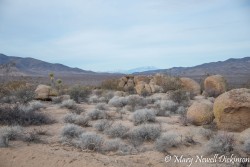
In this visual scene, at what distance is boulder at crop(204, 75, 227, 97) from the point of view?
22328 millimetres

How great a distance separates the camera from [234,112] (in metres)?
11.1

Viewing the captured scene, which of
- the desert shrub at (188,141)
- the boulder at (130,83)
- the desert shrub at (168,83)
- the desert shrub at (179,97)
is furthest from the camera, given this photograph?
the boulder at (130,83)

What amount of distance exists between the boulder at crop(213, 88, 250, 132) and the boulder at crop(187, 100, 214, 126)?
792 mm

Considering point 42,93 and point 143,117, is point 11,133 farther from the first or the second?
point 42,93

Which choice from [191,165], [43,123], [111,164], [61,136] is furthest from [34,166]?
[43,123]

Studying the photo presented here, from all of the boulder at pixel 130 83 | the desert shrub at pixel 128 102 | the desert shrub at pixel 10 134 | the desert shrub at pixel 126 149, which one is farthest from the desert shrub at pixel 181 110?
the boulder at pixel 130 83

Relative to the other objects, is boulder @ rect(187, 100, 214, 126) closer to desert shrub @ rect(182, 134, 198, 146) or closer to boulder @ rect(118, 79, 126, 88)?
desert shrub @ rect(182, 134, 198, 146)

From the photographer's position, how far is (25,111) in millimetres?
13508

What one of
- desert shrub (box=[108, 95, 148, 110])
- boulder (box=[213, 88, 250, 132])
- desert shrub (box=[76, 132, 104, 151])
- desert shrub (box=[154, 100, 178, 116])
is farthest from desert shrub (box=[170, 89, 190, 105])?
desert shrub (box=[76, 132, 104, 151])

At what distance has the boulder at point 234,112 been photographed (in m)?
11.0

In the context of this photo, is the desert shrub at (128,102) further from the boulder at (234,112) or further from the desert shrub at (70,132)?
the desert shrub at (70,132)

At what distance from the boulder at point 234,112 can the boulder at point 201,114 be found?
0.79 m

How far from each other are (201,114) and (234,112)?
1549 millimetres

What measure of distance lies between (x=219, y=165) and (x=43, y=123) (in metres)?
7.44
